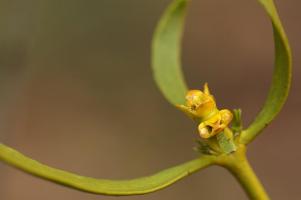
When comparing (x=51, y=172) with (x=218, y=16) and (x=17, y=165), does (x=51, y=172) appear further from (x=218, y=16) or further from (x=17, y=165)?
(x=218, y=16)

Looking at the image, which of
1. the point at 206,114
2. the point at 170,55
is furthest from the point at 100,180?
the point at 170,55

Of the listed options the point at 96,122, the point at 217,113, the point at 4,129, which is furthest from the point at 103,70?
the point at 217,113

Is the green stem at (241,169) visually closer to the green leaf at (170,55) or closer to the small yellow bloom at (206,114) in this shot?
the small yellow bloom at (206,114)

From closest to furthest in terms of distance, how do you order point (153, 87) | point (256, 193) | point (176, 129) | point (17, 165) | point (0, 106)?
point (17, 165), point (256, 193), point (0, 106), point (176, 129), point (153, 87)

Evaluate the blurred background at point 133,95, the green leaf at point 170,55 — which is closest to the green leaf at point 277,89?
the green leaf at point 170,55

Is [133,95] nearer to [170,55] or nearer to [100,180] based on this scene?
[170,55]

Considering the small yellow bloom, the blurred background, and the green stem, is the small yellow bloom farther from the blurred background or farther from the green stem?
the blurred background

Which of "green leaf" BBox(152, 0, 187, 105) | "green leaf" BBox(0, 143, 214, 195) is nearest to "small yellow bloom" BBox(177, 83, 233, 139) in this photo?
"green leaf" BBox(0, 143, 214, 195)
